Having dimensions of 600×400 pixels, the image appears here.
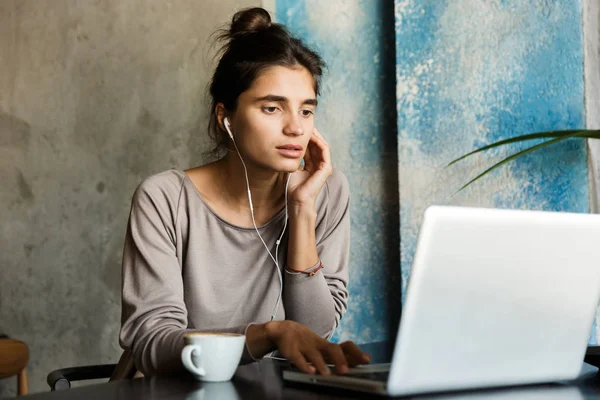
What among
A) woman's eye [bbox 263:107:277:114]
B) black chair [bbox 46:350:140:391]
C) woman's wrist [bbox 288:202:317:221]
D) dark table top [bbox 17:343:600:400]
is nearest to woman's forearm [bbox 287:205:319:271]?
woman's wrist [bbox 288:202:317:221]

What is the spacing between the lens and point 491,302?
0.77 metres

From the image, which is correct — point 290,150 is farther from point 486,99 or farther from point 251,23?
point 486,99

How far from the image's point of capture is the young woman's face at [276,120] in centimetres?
168

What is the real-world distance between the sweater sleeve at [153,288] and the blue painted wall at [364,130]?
115 cm

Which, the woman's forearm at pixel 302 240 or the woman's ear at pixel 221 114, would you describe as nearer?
the woman's forearm at pixel 302 240

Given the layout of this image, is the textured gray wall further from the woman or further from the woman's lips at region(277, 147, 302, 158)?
the woman's lips at region(277, 147, 302, 158)

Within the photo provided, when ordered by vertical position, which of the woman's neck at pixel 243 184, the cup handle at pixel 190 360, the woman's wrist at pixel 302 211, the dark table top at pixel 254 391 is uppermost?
the woman's neck at pixel 243 184

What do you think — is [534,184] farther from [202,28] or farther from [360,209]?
[202,28]

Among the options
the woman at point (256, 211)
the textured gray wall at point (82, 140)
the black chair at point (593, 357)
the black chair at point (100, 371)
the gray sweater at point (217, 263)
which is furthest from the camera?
the textured gray wall at point (82, 140)

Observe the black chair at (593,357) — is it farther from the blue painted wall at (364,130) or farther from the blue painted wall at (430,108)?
the blue painted wall at (364,130)

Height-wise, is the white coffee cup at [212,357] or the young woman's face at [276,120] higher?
the young woman's face at [276,120]

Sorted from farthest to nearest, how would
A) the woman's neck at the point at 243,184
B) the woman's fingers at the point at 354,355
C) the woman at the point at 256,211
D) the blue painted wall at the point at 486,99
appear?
1. the blue painted wall at the point at 486,99
2. the woman's neck at the point at 243,184
3. the woman at the point at 256,211
4. the woman's fingers at the point at 354,355

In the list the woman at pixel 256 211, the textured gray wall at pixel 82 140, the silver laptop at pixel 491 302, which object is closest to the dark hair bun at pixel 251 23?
the woman at pixel 256 211

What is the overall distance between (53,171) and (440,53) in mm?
1549
